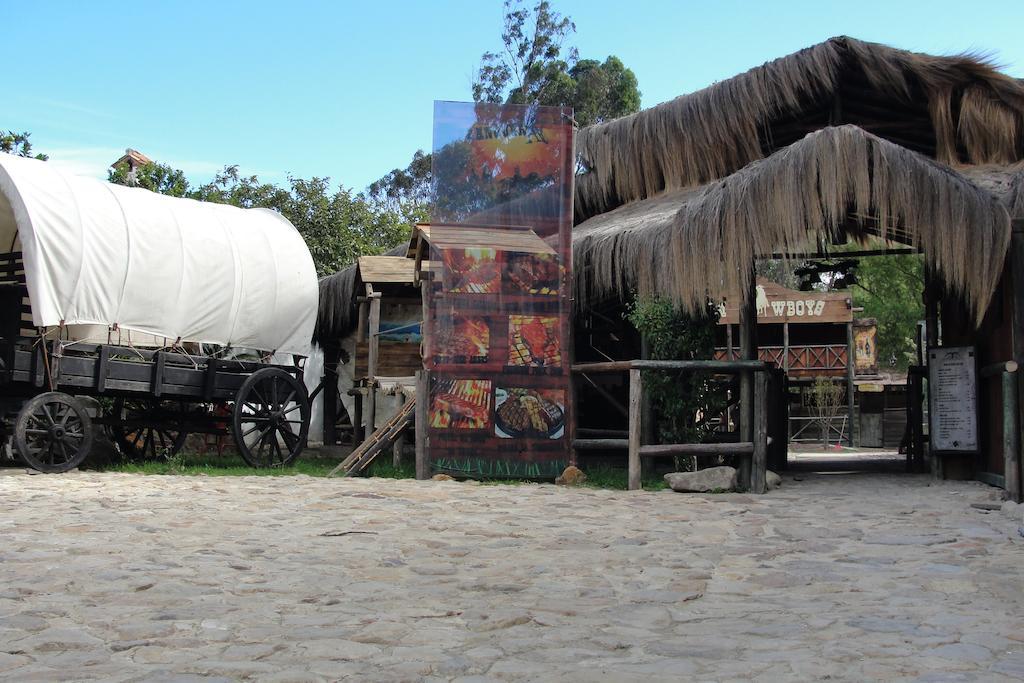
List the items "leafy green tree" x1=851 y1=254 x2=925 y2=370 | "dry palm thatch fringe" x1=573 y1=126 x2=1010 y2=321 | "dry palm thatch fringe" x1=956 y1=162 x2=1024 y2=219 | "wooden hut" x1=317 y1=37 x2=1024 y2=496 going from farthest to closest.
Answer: "leafy green tree" x1=851 y1=254 x2=925 y2=370, "dry palm thatch fringe" x1=956 y1=162 x2=1024 y2=219, "wooden hut" x1=317 y1=37 x2=1024 y2=496, "dry palm thatch fringe" x1=573 y1=126 x2=1010 y2=321

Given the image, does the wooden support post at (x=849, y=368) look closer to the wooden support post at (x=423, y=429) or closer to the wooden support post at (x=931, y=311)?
the wooden support post at (x=931, y=311)

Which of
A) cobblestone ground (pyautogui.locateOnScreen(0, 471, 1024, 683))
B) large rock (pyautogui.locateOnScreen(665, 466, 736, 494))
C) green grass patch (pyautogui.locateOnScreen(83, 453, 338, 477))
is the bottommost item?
cobblestone ground (pyautogui.locateOnScreen(0, 471, 1024, 683))

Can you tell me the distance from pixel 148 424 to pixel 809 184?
7.91 m

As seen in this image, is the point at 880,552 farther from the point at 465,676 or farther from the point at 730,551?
the point at 465,676

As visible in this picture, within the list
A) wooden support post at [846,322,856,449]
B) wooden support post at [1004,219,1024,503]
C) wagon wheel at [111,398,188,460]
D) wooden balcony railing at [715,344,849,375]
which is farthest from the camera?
wooden balcony railing at [715,344,849,375]

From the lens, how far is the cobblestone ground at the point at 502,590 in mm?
3371

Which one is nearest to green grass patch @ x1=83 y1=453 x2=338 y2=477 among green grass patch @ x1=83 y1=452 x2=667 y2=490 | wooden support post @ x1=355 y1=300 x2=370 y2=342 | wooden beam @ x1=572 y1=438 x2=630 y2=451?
green grass patch @ x1=83 y1=452 x2=667 y2=490

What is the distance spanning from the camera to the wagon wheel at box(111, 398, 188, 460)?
38.7 ft

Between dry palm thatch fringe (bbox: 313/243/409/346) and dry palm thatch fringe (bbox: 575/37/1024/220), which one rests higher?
dry palm thatch fringe (bbox: 575/37/1024/220)

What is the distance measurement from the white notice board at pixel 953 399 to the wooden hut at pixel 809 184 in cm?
19

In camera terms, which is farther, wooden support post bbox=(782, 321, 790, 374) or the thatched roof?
wooden support post bbox=(782, 321, 790, 374)

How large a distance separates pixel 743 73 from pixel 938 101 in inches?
86.4

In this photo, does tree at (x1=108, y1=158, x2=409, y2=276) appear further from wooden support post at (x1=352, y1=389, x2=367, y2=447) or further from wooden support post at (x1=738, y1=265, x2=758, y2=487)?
wooden support post at (x1=738, y1=265, x2=758, y2=487)

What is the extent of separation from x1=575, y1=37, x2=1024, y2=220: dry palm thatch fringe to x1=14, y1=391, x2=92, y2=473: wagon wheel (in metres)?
6.66
